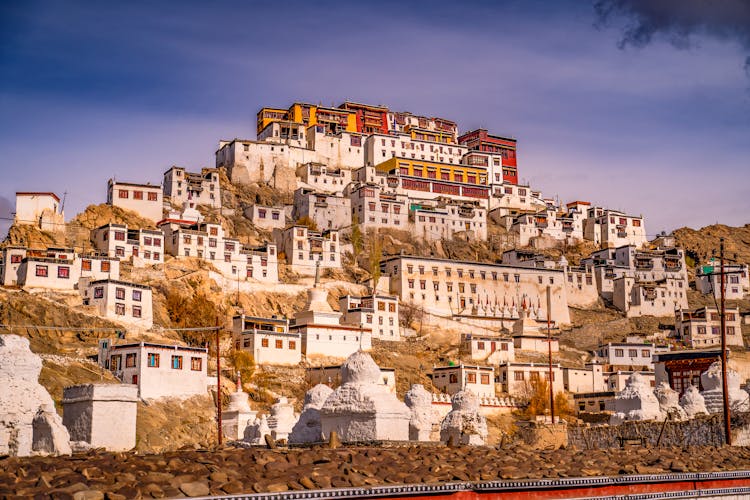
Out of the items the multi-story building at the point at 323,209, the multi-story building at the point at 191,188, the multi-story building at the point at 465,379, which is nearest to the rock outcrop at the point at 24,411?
the multi-story building at the point at 465,379

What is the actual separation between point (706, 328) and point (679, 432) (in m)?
65.9

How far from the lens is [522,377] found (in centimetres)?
7588

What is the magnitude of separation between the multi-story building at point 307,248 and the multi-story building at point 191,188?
32.6 feet

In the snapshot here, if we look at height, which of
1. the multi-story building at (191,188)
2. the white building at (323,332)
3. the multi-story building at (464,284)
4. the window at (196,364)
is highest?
the multi-story building at (191,188)

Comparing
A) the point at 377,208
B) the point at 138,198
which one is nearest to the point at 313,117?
the point at 377,208

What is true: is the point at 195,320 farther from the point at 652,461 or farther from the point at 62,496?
the point at 62,496

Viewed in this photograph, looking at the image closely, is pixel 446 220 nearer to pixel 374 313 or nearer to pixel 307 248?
pixel 307 248

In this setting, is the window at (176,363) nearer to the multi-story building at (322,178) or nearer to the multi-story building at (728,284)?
the multi-story building at (322,178)

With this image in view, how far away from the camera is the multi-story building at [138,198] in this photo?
88.9 meters

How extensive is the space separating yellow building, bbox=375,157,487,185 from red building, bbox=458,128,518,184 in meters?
6.26

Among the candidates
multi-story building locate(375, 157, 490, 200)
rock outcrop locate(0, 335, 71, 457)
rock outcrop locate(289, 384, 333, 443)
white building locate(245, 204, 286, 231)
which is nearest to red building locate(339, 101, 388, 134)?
multi-story building locate(375, 157, 490, 200)

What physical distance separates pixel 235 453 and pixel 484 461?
4918mm

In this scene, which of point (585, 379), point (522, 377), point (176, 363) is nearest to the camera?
point (176, 363)

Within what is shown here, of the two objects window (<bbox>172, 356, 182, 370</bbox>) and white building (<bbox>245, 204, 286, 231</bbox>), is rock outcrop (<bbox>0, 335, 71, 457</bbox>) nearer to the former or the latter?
window (<bbox>172, 356, 182, 370</bbox>)
